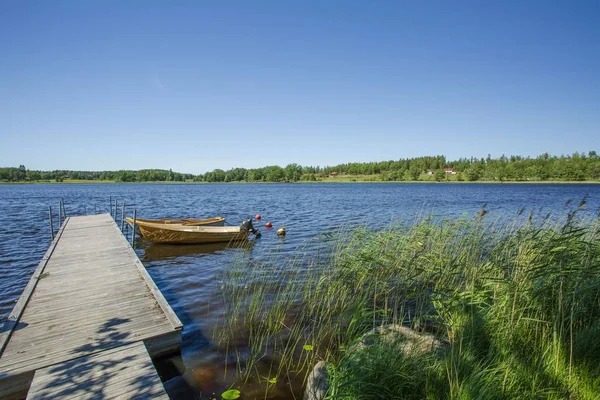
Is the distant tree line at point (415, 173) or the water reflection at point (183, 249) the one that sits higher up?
the distant tree line at point (415, 173)

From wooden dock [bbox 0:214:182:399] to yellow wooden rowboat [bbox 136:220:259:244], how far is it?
7280 mm

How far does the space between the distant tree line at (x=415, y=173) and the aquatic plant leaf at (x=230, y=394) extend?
145586mm

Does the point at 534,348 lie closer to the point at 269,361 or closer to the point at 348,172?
the point at 269,361

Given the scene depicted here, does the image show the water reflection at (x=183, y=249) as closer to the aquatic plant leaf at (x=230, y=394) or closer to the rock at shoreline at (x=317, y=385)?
the aquatic plant leaf at (x=230, y=394)

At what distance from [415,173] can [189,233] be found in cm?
14587

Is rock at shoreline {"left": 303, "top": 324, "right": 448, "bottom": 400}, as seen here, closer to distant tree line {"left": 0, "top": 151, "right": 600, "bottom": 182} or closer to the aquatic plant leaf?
the aquatic plant leaf

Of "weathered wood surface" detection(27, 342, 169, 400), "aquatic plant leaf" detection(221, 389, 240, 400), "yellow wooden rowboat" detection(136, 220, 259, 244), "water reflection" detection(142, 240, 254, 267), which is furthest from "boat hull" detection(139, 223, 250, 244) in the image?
"aquatic plant leaf" detection(221, 389, 240, 400)

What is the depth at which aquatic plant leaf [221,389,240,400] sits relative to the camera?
4.79m

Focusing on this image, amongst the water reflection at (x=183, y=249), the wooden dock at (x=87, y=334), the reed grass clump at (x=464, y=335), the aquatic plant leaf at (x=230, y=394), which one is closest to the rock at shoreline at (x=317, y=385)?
the reed grass clump at (x=464, y=335)

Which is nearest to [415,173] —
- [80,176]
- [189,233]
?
[189,233]

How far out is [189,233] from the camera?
669 inches

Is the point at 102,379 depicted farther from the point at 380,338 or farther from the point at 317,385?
the point at 380,338

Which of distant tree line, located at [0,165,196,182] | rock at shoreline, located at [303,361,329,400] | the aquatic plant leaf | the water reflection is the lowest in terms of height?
the water reflection

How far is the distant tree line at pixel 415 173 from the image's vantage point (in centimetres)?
11735
